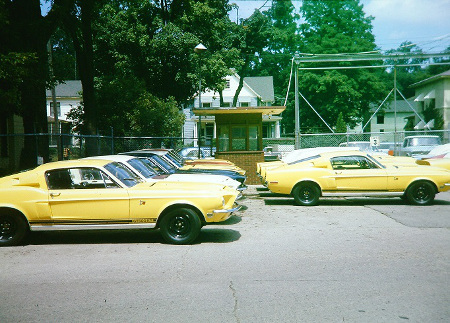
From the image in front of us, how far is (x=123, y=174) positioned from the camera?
7.91 meters

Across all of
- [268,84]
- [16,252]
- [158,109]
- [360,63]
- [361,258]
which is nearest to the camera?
[361,258]

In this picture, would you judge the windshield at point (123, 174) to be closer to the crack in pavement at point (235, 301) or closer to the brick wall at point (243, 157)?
the crack in pavement at point (235, 301)

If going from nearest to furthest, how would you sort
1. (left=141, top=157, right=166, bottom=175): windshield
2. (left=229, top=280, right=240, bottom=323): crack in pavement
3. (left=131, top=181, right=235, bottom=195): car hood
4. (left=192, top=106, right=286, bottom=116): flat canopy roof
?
(left=229, top=280, right=240, bottom=323): crack in pavement → (left=131, top=181, right=235, bottom=195): car hood → (left=141, top=157, right=166, bottom=175): windshield → (left=192, top=106, right=286, bottom=116): flat canopy roof

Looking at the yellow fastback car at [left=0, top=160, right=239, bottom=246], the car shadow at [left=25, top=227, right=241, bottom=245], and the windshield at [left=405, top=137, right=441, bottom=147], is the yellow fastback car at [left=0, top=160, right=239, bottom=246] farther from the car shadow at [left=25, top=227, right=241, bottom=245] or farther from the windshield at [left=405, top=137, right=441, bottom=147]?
the windshield at [left=405, top=137, right=441, bottom=147]

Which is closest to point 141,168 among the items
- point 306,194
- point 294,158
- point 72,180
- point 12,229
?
point 72,180

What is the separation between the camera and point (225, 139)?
57.2ft

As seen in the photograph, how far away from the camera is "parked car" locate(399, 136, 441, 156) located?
2283cm

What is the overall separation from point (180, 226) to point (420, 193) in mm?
7232

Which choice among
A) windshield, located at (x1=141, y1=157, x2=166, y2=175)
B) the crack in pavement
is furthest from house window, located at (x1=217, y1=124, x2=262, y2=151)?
the crack in pavement

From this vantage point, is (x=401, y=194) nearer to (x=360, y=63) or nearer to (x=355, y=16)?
(x=360, y=63)

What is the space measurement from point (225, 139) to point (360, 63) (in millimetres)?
32345

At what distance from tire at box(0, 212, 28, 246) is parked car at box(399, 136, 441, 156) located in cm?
1976

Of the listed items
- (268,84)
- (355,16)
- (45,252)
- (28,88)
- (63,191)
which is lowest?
(45,252)

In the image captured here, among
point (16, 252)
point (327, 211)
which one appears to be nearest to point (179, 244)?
point (16, 252)
